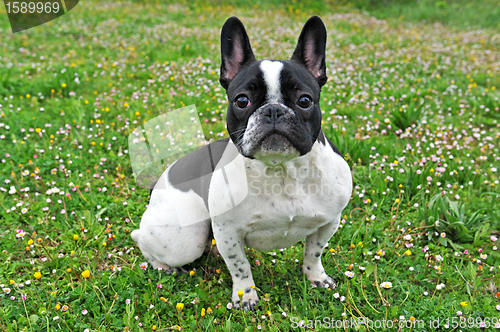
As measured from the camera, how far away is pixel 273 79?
91.2 inches

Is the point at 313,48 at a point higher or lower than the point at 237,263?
higher

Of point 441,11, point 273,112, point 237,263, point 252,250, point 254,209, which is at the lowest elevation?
point 252,250

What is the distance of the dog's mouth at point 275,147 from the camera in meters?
2.29

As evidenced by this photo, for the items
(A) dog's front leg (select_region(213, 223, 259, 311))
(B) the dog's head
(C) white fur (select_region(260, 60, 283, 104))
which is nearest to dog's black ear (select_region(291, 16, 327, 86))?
(B) the dog's head

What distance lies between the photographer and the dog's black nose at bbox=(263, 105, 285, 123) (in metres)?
2.26

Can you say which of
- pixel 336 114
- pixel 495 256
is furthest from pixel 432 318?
pixel 336 114

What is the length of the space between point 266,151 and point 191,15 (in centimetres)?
1218

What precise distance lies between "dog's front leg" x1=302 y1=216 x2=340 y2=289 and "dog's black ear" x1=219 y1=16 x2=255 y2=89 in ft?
4.40

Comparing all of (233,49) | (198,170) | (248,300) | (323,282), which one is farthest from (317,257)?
(233,49)

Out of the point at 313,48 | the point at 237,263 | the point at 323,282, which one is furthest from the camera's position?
the point at 323,282

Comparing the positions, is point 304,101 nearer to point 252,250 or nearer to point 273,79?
point 273,79

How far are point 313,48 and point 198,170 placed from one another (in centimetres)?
124

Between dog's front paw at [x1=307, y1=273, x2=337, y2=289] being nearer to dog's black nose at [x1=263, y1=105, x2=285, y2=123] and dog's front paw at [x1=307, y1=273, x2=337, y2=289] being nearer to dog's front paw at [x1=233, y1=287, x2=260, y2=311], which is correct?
dog's front paw at [x1=233, y1=287, x2=260, y2=311]

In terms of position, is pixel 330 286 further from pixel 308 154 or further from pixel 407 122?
pixel 407 122
